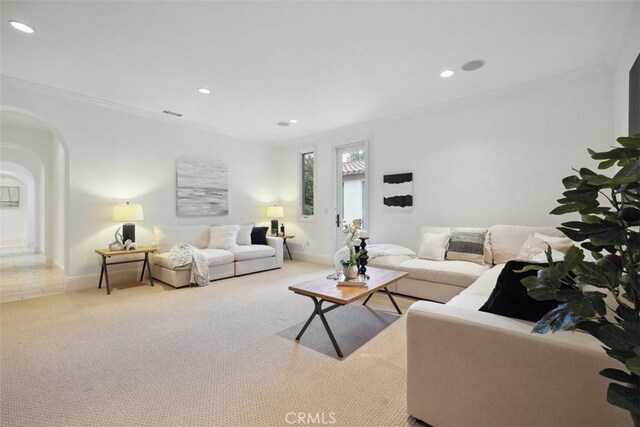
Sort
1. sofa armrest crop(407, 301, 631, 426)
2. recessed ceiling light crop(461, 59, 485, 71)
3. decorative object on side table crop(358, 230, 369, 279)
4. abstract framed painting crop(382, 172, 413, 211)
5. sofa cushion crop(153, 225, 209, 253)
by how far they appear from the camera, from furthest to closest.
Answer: abstract framed painting crop(382, 172, 413, 211)
sofa cushion crop(153, 225, 209, 253)
recessed ceiling light crop(461, 59, 485, 71)
decorative object on side table crop(358, 230, 369, 279)
sofa armrest crop(407, 301, 631, 426)

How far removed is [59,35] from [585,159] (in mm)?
5603

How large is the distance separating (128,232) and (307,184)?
3452 millimetres

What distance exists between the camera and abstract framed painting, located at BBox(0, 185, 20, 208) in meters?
9.04

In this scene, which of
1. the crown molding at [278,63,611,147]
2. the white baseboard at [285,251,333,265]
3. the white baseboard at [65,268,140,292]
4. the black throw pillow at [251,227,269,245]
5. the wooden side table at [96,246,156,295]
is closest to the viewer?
the crown molding at [278,63,611,147]

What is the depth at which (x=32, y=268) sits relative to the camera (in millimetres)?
5441

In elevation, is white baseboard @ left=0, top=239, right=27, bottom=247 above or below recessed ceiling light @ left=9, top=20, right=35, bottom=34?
below

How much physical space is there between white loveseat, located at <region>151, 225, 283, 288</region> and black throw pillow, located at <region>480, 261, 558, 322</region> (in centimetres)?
389

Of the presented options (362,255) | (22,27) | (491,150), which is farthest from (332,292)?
(22,27)

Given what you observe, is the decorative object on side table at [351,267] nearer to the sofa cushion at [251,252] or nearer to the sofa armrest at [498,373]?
the sofa armrest at [498,373]

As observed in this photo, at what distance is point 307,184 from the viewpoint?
6363 mm

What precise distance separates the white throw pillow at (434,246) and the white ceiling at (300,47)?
6.44ft

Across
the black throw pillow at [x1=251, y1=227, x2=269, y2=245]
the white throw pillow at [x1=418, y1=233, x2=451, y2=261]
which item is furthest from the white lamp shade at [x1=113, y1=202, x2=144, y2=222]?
the white throw pillow at [x1=418, y1=233, x2=451, y2=261]

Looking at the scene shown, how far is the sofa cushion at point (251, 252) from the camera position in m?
4.79

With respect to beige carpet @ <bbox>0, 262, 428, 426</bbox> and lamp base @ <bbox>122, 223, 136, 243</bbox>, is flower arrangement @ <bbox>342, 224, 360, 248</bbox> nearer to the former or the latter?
beige carpet @ <bbox>0, 262, 428, 426</bbox>
